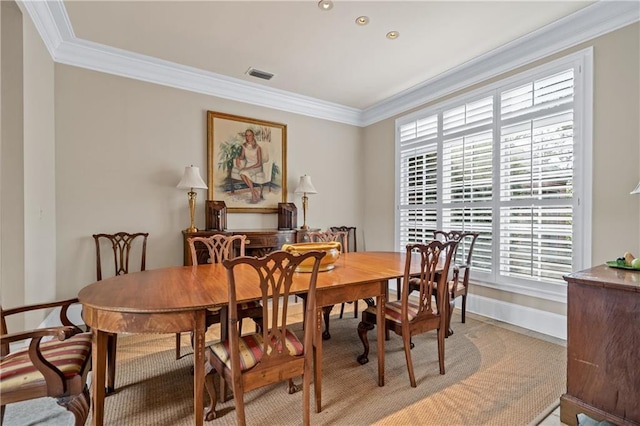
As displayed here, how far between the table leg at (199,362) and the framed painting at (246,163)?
262cm

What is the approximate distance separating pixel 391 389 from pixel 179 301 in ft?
4.92

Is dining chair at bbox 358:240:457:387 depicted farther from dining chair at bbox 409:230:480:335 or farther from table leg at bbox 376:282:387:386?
dining chair at bbox 409:230:480:335

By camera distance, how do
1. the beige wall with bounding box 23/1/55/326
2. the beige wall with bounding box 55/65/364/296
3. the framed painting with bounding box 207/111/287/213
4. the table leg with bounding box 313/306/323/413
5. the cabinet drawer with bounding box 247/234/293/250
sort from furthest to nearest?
the framed painting with bounding box 207/111/287/213, the cabinet drawer with bounding box 247/234/293/250, the beige wall with bounding box 55/65/364/296, the beige wall with bounding box 23/1/55/326, the table leg with bounding box 313/306/323/413

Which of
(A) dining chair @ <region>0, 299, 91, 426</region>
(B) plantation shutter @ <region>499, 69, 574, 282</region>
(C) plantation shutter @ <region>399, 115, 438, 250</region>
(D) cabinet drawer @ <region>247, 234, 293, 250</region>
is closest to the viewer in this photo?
(A) dining chair @ <region>0, 299, 91, 426</region>

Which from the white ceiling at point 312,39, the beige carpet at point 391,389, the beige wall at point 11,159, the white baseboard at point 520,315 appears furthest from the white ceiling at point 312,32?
the beige carpet at point 391,389

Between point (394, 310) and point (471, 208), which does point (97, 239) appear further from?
point (471, 208)

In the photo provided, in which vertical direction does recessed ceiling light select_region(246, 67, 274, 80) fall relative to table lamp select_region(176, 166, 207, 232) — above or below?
above

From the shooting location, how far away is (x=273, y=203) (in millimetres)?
4352

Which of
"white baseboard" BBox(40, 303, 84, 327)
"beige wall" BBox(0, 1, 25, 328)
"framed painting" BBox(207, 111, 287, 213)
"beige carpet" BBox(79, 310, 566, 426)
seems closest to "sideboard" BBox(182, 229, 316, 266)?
"framed painting" BBox(207, 111, 287, 213)

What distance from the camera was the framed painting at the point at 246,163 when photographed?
393 cm

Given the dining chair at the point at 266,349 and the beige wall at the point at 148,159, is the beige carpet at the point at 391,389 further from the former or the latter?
the beige wall at the point at 148,159

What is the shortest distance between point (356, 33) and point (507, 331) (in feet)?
10.7

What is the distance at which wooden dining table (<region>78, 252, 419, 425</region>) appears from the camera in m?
1.43

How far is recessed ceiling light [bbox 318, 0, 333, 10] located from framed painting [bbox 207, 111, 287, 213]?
75.6 inches
